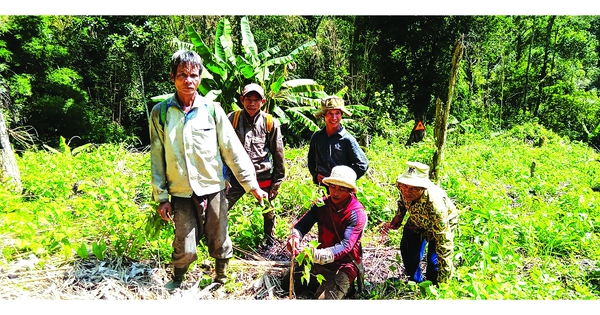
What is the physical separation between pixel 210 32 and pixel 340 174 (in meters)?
11.0

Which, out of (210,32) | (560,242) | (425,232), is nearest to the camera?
(425,232)

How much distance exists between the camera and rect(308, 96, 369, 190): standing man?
3.50 meters

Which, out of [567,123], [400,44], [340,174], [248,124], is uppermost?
[400,44]

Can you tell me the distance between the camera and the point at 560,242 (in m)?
3.78

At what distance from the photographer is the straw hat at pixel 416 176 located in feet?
9.53

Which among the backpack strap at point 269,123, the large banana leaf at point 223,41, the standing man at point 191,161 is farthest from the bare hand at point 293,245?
the large banana leaf at point 223,41

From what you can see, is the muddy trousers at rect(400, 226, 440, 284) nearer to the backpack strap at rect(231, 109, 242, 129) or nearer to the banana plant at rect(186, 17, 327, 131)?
the backpack strap at rect(231, 109, 242, 129)

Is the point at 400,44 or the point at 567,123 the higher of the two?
the point at 400,44

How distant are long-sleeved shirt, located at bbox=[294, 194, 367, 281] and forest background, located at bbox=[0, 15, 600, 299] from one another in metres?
0.24

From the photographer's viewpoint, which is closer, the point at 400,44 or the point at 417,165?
the point at 417,165

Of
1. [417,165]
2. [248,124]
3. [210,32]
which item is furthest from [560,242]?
[210,32]

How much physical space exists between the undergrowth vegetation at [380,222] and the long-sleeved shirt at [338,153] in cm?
29

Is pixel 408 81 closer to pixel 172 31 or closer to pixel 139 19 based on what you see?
pixel 172 31

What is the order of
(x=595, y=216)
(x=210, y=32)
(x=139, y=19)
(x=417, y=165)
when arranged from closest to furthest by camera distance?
(x=417, y=165) → (x=595, y=216) → (x=210, y=32) → (x=139, y=19)
